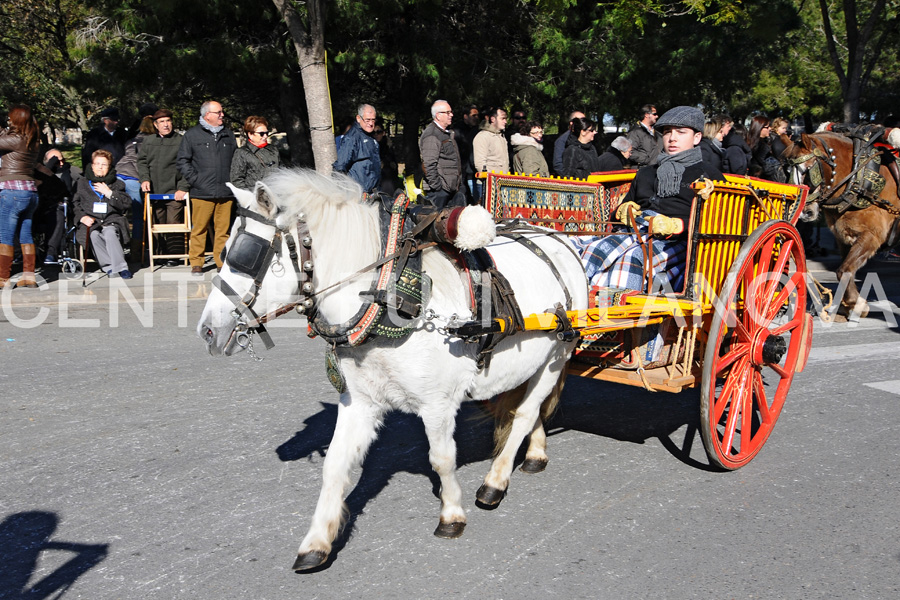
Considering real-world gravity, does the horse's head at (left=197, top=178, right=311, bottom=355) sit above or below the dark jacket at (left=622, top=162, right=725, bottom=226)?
below

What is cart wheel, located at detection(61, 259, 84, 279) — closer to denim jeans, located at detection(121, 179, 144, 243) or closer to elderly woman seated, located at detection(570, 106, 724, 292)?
denim jeans, located at detection(121, 179, 144, 243)

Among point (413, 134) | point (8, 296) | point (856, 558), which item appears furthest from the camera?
point (413, 134)

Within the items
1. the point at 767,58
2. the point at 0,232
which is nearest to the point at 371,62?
the point at 0,232

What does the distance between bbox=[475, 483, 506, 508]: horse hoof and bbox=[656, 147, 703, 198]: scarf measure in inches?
82.1

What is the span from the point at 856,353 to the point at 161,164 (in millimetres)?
9005

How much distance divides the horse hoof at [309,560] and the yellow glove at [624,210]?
282 centimetres

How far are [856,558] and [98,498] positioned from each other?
374cm

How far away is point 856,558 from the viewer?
366 cm

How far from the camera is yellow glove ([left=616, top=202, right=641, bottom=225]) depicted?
5020mm

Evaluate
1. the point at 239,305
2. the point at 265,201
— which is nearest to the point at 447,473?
the point at 239,305

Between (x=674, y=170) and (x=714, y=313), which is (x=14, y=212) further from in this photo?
(x=714, y=313)

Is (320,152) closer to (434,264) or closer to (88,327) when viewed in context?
(88,327)

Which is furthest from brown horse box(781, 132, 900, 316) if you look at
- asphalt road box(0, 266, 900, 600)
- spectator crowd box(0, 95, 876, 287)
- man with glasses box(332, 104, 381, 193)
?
man with glasses box(332, 104, 381, 193)

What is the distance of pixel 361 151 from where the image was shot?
375 inches
